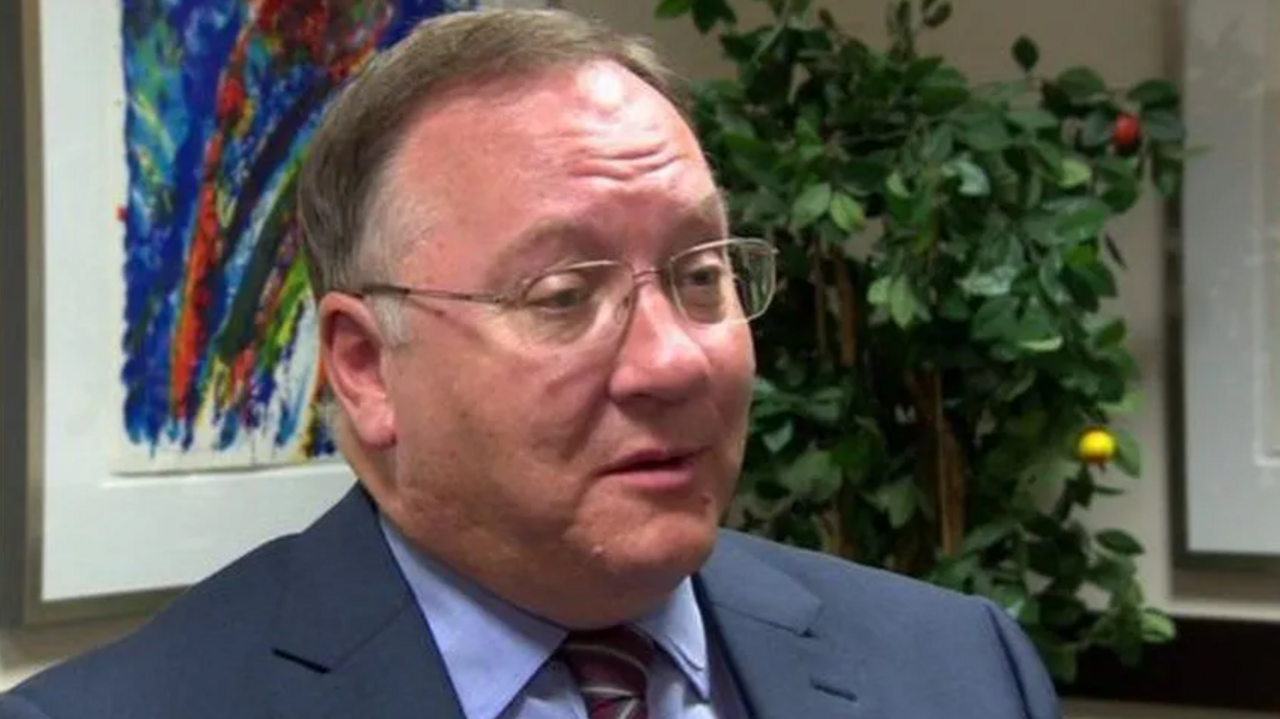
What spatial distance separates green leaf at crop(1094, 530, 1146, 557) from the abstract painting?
841 millimetres

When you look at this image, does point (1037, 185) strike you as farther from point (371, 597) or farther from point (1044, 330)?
point (371, 597)

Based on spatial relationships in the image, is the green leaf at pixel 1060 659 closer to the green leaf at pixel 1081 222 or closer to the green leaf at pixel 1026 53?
the green leaf at pixel 1081 222

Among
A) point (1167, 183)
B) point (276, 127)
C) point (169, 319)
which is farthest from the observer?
point (1167, 183)

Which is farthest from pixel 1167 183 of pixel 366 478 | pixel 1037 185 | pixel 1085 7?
pixel 366 478

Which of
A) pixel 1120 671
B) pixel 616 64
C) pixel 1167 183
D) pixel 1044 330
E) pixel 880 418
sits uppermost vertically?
pixel 616 64

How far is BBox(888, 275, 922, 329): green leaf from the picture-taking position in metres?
1.84

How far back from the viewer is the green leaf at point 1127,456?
192cm

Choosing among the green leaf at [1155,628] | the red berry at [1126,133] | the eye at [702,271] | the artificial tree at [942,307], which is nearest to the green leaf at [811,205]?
the artificial tree at [942,307]

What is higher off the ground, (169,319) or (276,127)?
(276,127)

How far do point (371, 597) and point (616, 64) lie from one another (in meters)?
0.38

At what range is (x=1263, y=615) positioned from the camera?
6.82ft

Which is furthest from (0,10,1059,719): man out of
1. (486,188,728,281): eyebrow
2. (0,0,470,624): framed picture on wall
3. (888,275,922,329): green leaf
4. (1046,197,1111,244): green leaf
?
(1046,197,1111,244): green leaf

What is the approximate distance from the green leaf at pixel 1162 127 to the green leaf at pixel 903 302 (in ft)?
1.09

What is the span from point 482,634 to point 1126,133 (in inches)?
42.5
